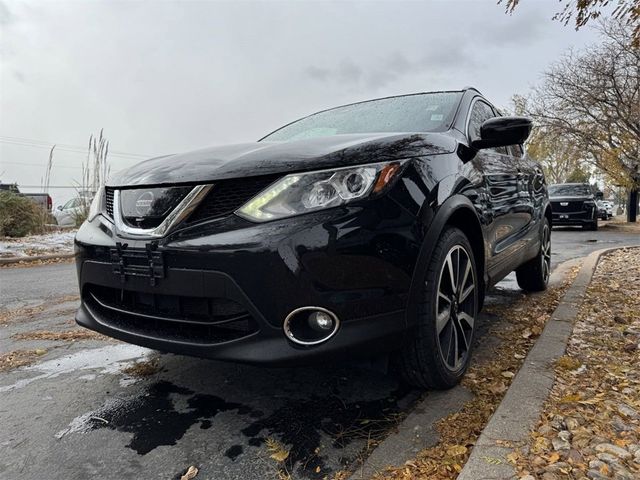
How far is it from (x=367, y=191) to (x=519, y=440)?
1035 mm

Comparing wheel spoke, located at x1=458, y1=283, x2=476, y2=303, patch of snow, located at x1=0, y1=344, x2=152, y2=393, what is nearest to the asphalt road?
patch of snow, located at x1=0, y1=344, x2=152, y2=393

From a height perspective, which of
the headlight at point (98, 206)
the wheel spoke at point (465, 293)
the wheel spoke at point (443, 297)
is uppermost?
the headlight at point (98, 206)

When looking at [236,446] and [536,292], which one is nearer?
[236,446]

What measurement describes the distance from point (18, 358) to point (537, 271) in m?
4.12

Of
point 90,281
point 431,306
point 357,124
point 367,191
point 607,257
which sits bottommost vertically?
point 607,257

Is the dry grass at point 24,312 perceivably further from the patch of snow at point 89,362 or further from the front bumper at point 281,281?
the front bumper at point 281,281

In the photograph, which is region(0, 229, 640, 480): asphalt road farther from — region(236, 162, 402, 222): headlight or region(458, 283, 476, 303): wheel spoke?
region(236, 162, 402, 222): headlight

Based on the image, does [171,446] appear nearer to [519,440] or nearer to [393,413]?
[393,413]

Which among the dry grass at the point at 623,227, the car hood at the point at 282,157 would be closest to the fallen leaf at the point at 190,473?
the car hood at the point at 282,157

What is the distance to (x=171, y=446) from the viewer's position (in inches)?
72.7

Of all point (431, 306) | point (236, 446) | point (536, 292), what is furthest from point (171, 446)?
point (536, 292)

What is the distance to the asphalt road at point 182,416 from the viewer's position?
173 cm

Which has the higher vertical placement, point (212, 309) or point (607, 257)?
point (212, 309)

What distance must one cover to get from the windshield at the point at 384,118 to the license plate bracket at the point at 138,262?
1.27 metres
